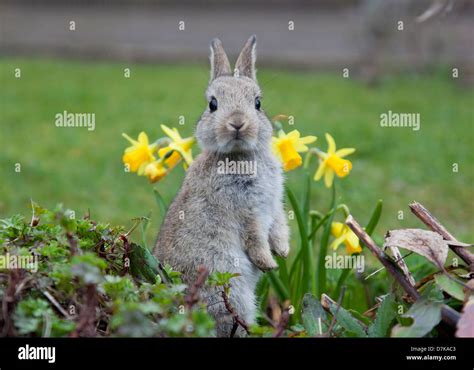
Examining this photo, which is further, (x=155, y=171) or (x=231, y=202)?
(x=155, y=171)

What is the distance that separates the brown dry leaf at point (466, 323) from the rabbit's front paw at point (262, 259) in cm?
103

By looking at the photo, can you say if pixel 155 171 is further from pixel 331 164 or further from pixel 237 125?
pixel 331 164

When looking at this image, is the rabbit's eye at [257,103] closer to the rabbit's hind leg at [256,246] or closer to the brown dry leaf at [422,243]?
the rabbit's hind leg at [256,246]

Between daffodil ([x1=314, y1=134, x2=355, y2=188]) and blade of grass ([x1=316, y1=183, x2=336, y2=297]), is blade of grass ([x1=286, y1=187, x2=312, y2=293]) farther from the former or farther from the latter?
daffodil ([x1=314, y1=134, x2=355, y2=188])

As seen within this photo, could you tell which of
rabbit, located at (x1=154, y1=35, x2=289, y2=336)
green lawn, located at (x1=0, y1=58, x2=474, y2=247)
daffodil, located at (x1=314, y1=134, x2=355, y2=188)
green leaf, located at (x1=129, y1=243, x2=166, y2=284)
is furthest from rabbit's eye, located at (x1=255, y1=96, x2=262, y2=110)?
green lawn, located at (x1=0, y1=58, x2=474, y2=247)

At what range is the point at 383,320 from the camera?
2.90 metres

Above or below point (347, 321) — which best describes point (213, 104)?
above

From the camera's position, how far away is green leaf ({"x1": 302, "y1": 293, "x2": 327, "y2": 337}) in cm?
284

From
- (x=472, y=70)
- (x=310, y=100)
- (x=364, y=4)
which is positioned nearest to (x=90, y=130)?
(x=310, y=100)

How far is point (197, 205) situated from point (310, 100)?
6687 mm

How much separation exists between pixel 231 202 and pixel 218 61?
0.69 metres

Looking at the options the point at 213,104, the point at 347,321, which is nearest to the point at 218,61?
the point at 213,104
